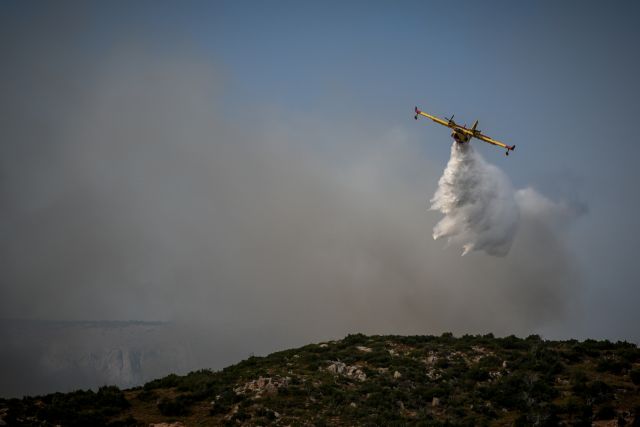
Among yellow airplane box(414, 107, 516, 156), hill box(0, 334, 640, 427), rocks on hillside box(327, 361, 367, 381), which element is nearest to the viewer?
hill box(0, 334, 640, 427)

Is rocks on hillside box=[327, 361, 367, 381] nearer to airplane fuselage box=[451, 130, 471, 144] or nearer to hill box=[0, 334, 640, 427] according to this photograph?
hill box=[0, 334, 640, 427]

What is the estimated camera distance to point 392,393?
4206 cm

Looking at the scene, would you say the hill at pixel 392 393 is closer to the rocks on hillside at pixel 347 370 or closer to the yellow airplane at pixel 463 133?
the rocks on hillside at pixel 347 370

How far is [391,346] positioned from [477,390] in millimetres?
15924

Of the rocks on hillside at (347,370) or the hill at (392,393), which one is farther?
the rocks on hillside at (347,370)

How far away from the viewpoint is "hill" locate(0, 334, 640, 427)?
3725cm

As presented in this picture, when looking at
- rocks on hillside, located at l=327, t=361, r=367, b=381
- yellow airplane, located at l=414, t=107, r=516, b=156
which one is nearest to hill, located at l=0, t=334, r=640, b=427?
rocks on hillside, located at l=327, t=361, r=367, b=381

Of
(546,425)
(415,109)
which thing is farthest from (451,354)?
(415,109)

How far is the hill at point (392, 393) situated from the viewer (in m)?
37.2

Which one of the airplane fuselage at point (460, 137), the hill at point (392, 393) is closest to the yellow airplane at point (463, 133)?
the airplane fuselage at point (460, 137)

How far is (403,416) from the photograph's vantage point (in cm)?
3831

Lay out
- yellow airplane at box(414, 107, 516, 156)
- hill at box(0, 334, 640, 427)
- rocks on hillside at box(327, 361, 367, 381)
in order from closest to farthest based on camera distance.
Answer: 1. hill at box(0, 334, 640, 427)
2. rocks on hillside at box(327, 361, 367, 381)
3. yellow airplane at box(414, 107, 516, 156)

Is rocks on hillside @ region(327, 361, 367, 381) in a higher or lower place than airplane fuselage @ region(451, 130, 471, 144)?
lower

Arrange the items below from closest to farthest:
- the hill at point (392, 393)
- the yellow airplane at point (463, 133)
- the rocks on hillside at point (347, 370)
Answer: the hill at point (392, 393)
the rocks on hillside at point (347, 370)
the yellow airplane at point (463, 133)
